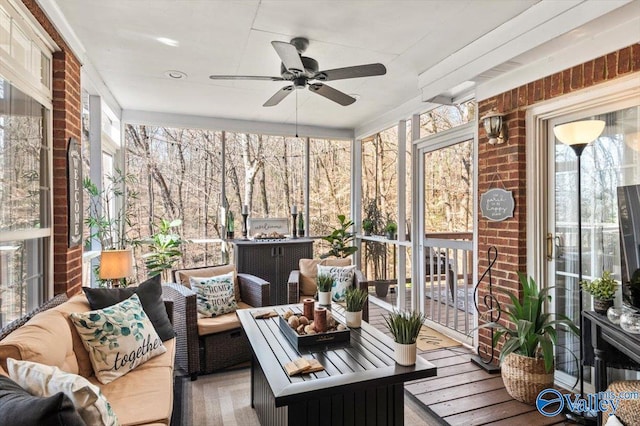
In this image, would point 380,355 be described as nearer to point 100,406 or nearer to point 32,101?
point 100,406

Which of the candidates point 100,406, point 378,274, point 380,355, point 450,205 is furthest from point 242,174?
point 100,406

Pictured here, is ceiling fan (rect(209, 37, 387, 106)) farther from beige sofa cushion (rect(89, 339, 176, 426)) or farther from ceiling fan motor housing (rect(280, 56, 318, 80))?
beige sofa cushion (rect(89, 339, 176, 426))

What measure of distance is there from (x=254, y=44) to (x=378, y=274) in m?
3.92

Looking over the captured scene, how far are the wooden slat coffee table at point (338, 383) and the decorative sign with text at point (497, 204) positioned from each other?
161 cm

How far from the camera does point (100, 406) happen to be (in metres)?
1.24

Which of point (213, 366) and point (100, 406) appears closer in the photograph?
point (100, 406)

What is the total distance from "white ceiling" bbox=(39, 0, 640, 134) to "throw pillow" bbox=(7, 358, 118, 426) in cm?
215

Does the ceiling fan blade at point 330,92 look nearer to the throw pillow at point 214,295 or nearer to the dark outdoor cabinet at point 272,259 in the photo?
the throw pillow at point 214,295

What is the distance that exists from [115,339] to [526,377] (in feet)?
8.61

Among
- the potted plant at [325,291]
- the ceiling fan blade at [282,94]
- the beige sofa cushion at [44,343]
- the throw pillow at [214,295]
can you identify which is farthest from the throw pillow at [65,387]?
the ceiling fan blade at [282,94]

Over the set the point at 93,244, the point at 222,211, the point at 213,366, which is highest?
the point at 222,211

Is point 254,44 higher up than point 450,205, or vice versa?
point 254,44

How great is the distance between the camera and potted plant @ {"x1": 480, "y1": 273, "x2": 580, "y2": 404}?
2467 mm

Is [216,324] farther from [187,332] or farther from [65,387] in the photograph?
[65,387]
